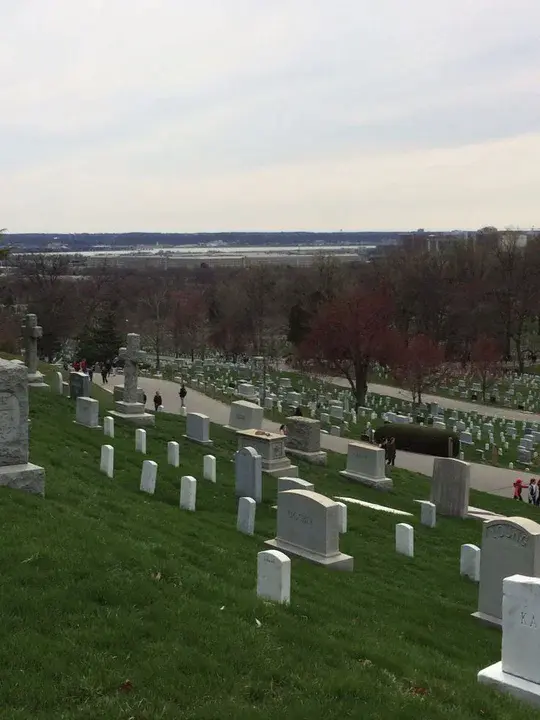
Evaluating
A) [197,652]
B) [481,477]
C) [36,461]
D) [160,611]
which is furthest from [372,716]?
[481,477]

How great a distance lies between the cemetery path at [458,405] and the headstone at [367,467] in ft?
68.3

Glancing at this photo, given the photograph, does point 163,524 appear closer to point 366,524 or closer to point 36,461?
point 36,461

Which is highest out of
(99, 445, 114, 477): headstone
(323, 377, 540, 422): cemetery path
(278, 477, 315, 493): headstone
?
(99, 445, 114, 477): headstone

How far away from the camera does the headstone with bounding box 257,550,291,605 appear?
7.05m

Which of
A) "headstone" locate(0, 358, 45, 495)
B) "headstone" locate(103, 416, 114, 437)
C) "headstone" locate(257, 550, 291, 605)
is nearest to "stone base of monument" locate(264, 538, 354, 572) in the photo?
"headstone" locate(257, 550, 291, 605)

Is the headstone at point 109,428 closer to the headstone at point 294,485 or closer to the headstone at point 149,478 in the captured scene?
the headstone at point 149,478

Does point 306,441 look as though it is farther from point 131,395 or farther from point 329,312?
point 329,312

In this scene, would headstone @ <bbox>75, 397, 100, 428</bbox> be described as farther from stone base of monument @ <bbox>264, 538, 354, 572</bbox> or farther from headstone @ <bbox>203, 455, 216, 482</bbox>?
stone base of monument @ <bbox>264, 538, 354, 572</bbox>

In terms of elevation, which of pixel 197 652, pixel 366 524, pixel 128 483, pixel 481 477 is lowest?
pixel 481 477

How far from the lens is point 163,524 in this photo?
945 centimetres

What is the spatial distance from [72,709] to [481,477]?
66.6ft

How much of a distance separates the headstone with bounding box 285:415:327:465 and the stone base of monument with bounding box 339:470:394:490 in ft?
4.12

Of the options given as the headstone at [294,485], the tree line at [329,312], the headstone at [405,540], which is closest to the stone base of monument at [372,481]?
the headstone at [294,485]

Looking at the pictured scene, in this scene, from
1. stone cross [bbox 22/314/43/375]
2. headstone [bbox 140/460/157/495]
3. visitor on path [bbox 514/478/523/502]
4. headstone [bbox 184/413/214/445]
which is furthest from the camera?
stone cross [bbox 22/314/43/375]
